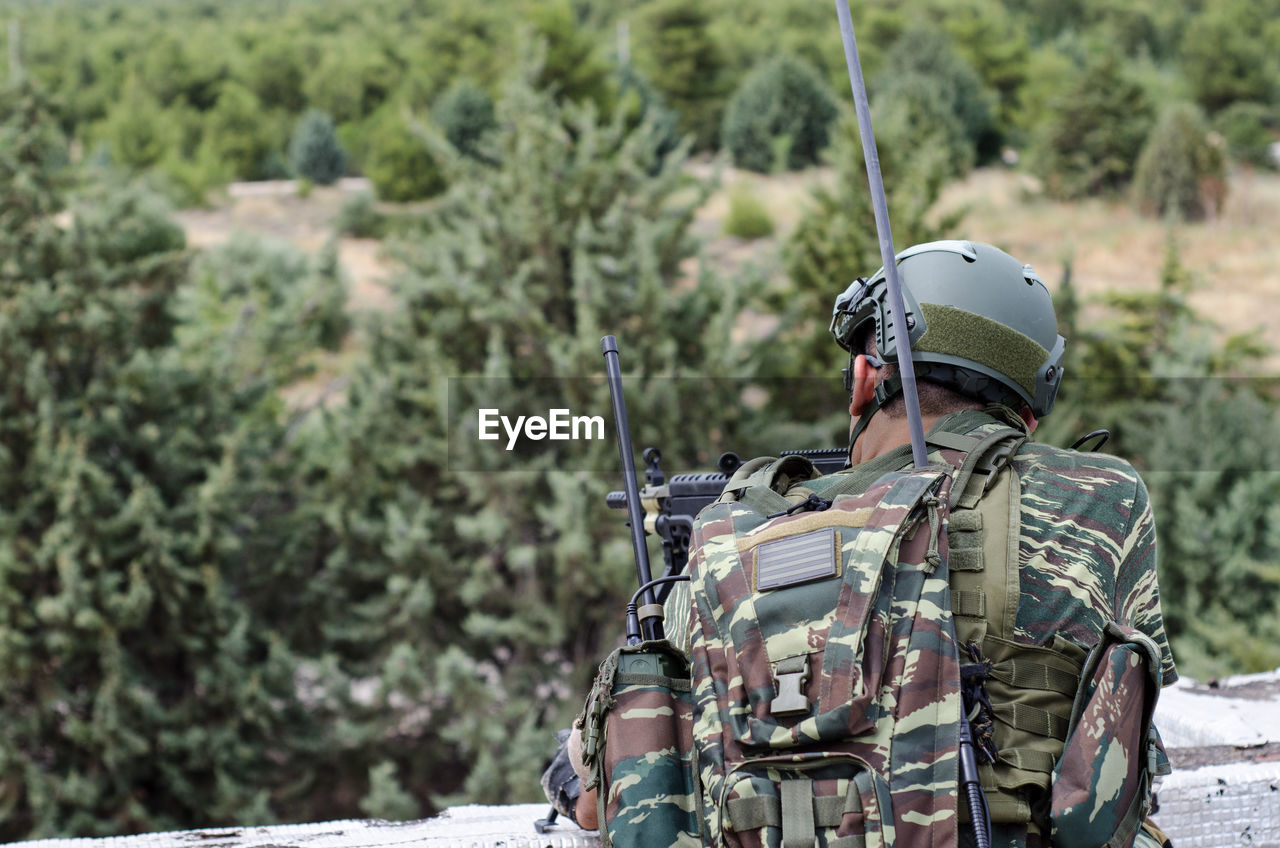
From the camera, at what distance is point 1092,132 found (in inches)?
1049

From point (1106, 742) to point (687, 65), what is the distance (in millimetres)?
33039

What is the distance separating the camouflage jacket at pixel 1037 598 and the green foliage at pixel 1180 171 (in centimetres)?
2483

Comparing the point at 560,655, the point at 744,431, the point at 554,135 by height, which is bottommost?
the point at 560,655

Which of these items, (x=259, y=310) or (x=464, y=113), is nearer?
(x=259, y=310)

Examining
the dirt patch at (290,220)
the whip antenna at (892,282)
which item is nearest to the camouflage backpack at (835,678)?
the whip antenna at (892,282)

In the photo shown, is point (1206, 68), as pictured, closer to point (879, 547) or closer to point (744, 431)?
point (744, 431)

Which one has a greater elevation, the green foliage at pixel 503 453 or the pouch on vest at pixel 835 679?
the pouch on vest at pixel 835 679

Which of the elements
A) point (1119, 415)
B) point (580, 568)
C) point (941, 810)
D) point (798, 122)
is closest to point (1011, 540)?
point (941, 810)

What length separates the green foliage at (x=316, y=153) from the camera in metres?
33.6

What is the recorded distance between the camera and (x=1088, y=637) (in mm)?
1818

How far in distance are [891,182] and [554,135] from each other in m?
4.71

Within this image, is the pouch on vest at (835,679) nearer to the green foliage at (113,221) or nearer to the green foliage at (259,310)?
the green foliage at (113,221)

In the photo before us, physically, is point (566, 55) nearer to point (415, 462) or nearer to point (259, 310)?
point (259, 310)

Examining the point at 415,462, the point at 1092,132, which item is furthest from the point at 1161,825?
the point at 1092,132
